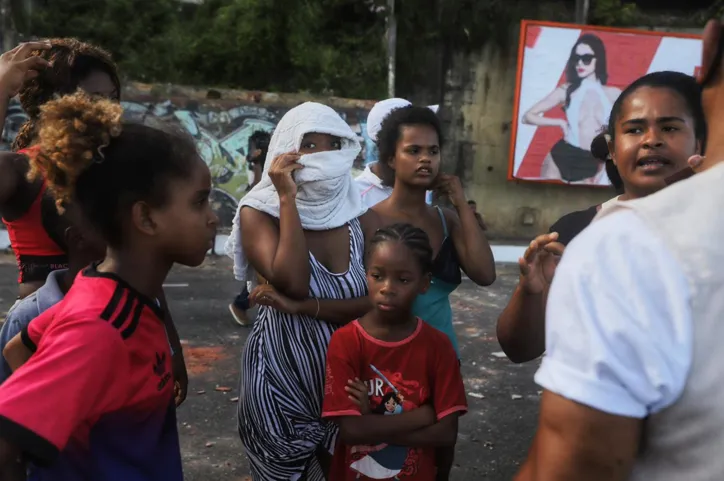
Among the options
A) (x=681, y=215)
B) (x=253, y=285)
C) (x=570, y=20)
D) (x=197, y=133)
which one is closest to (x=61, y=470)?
(x=253, y=285)

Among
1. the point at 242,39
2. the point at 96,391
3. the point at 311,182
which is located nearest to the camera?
the point at 96,391


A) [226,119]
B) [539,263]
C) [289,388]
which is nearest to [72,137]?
[289,388]

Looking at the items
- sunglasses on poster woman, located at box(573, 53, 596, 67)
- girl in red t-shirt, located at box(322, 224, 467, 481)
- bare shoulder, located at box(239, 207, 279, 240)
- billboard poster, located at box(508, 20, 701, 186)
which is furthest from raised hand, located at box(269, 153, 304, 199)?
sunglasses on poster woman, located at box(573, 53, 596, 67)

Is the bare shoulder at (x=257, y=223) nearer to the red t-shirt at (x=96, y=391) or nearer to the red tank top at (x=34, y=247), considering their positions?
the red tank top at (x=34, y=247)

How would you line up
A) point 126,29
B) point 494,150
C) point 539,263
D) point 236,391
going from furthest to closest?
point 494,150, point 126,29, point 236,391, point 539,263

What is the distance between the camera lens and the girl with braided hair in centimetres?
210

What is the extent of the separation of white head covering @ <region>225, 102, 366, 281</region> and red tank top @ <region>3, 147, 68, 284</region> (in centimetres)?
62

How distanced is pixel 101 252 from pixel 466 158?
12.3 m

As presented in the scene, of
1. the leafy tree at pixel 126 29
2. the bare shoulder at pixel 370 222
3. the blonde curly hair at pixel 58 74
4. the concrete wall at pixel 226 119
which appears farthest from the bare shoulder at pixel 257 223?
the leafy tree at pixel 126 29

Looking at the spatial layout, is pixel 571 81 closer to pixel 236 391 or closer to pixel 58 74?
pixel 236 391

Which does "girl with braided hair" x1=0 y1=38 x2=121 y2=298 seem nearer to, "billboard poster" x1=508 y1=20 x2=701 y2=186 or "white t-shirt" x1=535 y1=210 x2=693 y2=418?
"white t-shirt" x1=535 y1=210 x2=693 y2=418

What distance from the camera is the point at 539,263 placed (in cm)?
198

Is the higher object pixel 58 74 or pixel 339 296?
pixel 58 74

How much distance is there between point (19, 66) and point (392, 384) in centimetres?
169
